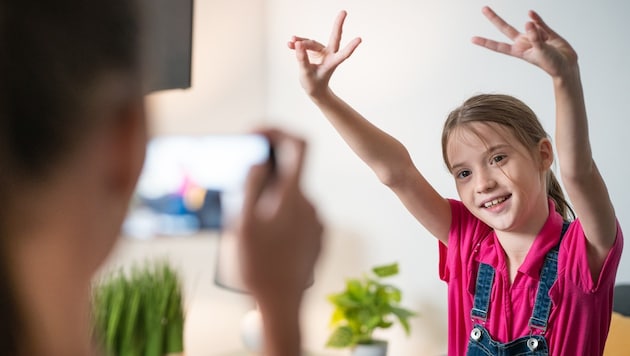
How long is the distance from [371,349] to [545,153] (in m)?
0.88

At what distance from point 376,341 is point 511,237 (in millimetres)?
885

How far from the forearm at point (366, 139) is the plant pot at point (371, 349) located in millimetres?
909

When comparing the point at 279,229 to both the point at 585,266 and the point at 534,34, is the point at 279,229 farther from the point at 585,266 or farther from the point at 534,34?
the point at 585,266

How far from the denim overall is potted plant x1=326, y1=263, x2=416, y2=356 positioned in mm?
806

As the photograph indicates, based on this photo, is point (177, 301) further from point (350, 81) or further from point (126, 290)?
point (350, 81)

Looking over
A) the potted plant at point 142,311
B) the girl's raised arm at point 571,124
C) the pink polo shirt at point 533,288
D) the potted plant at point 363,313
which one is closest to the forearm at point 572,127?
the girl's raised arm at point 571,124

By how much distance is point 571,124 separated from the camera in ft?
1.50

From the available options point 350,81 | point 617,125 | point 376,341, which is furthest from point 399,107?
point 376,341

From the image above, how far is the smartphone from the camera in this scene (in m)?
0.10

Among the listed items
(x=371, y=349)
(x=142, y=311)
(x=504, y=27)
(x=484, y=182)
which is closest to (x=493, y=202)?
(x=484, y=182)

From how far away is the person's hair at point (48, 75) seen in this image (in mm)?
95

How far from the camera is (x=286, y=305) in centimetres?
11

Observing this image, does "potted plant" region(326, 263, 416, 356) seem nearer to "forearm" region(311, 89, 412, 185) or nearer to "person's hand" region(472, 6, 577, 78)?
"forearm" region(311, 89, 412, 185)

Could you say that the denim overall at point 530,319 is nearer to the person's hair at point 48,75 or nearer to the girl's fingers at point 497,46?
the girl's fingers at point 497,46
